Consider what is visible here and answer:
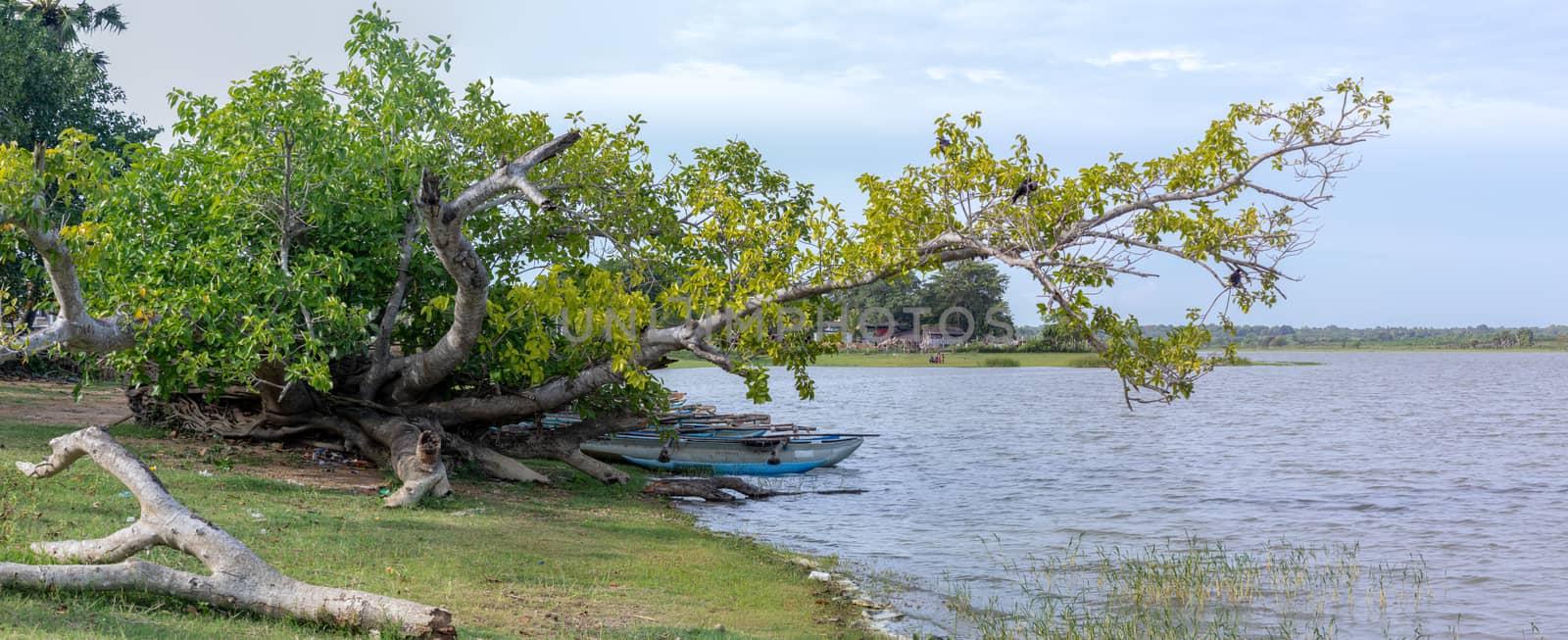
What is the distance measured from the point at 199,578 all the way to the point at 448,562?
336 centimetres

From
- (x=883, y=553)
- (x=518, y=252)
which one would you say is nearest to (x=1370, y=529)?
(x=883, y=553)

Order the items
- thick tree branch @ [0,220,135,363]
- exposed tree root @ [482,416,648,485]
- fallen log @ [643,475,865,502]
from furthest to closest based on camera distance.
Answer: exposed tree root @ [482,416,648,485]
fallen log @ [643,475,865,502]
thick tree branch @ [0,220,135,363]

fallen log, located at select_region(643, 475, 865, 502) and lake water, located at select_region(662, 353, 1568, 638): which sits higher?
fallen log, located at select_region(643, 475, 865, 502)

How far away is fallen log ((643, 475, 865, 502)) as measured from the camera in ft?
60.7

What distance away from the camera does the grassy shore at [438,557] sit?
7227mm

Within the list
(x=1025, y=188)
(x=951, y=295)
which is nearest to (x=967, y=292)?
(x=951, y=295)

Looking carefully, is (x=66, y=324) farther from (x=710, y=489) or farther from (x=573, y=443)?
(x=710, y=489)

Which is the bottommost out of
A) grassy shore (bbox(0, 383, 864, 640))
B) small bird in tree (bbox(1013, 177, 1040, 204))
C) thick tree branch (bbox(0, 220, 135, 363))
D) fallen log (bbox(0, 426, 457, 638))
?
grassy shore (bbox(0, 383, 864, 640))

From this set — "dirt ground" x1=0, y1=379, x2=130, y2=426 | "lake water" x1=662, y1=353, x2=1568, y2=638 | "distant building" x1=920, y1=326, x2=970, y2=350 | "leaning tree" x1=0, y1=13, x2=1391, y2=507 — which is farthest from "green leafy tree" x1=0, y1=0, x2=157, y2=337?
"distant building" x1=920, y1=326, x2=970, y2=350

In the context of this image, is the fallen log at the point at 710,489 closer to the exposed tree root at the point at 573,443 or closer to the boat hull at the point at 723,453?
the exposed tree root at the point at 573,443

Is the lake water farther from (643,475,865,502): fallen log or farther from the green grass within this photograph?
the green grass

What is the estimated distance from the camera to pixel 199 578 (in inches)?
286

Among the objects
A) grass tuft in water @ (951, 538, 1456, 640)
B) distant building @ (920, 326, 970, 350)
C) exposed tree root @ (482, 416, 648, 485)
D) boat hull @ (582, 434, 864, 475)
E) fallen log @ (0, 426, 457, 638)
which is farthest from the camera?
distant building @ (920, 326, 970, 350)

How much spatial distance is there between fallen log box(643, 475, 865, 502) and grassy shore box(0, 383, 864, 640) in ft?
6.49
